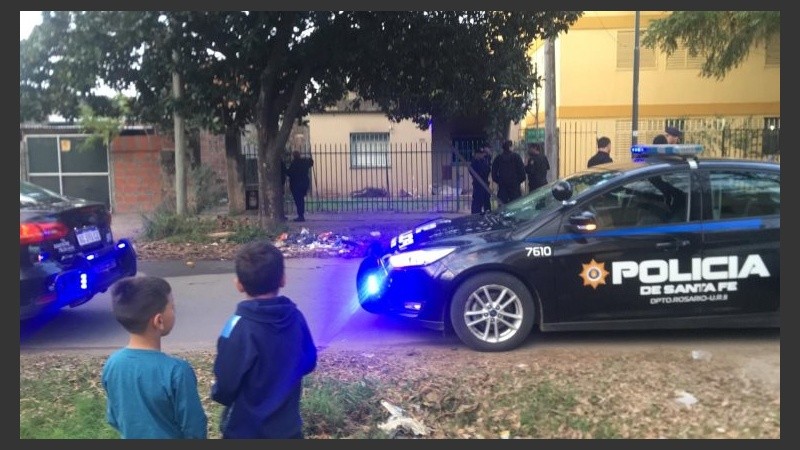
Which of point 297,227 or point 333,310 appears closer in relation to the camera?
point 333,310

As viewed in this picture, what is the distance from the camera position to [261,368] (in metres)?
2.62

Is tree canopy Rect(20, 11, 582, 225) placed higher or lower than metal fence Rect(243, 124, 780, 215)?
higher

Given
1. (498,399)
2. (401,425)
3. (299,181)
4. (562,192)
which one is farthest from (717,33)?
(401,425)

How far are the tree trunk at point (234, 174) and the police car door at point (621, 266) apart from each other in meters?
10.6

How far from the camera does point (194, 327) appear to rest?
20.5ft

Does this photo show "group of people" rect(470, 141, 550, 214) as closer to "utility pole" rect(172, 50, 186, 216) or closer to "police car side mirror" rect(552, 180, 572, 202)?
"utility pole" rect(172, 50, 186, 216)

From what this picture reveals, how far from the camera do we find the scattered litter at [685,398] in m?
3.98

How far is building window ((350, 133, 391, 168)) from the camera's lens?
2034cm

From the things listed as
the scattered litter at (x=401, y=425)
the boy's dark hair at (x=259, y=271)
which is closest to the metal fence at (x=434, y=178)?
the scattered litter at (x=401, y=425)

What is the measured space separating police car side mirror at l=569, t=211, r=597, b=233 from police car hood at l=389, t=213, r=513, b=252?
0.52 m

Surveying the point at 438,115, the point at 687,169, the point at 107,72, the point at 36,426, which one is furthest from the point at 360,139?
the point at 36,426

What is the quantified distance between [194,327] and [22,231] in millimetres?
1743

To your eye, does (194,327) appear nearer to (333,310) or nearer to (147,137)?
(333,310)

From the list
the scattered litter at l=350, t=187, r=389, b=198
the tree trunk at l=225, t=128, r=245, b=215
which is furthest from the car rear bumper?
the scattered litter at l=350, t=187, r=389, b=198
